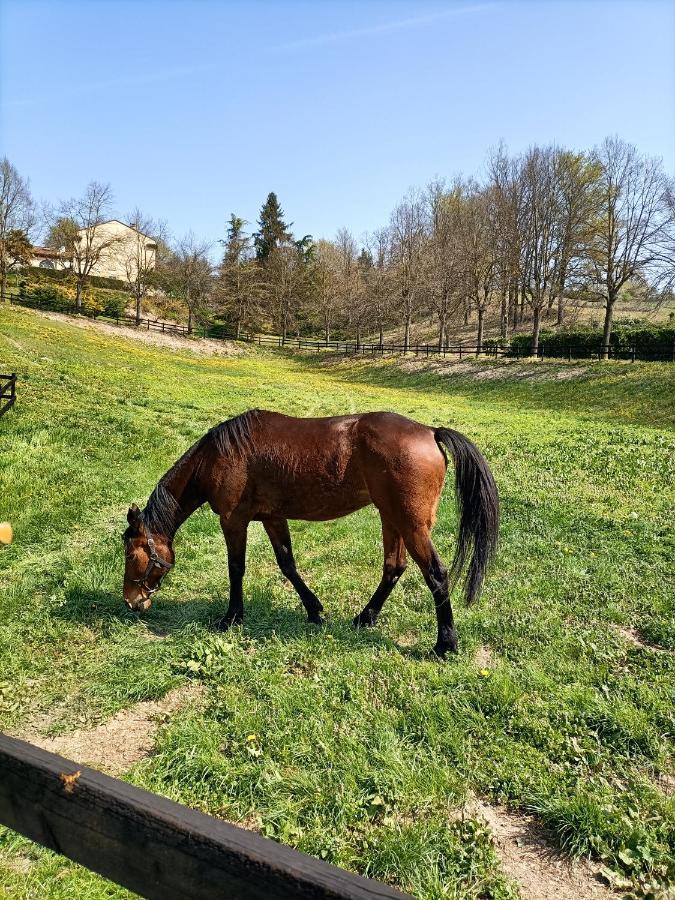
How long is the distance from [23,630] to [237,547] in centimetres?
234

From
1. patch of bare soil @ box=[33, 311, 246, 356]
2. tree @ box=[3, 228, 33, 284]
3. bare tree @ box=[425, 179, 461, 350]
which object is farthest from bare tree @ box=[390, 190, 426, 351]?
tree @ box=[3, 228, 33, 284]

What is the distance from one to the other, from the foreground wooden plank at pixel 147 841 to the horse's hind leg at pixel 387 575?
4385mm

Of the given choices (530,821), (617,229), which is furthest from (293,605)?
(617,229)

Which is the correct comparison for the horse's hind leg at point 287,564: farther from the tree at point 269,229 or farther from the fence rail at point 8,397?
the tree at point 269,229

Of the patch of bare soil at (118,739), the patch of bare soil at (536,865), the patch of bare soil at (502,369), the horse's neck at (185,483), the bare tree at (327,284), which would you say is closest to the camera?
the patch of bare soil at (536,865)

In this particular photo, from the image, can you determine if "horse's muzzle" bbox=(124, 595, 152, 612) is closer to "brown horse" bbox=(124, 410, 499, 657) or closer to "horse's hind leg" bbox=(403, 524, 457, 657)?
"brown horse" bbox=(124, 410, 499, 657)

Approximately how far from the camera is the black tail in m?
5.34

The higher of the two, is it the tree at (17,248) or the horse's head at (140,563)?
the tree at (17,248)

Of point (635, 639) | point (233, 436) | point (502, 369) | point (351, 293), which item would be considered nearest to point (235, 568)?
point (233, 436)

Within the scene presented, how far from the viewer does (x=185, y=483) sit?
19.6 feet

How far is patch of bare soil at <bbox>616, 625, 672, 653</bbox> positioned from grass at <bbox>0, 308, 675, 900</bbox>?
0.06 metres

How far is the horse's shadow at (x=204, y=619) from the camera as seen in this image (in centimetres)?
554

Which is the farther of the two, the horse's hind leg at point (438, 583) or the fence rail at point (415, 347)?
the fence rail at point (415, 347)

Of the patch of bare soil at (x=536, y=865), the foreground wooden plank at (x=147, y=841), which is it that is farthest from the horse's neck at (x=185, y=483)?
the foreground wooden plank at (x=147, y=841)
